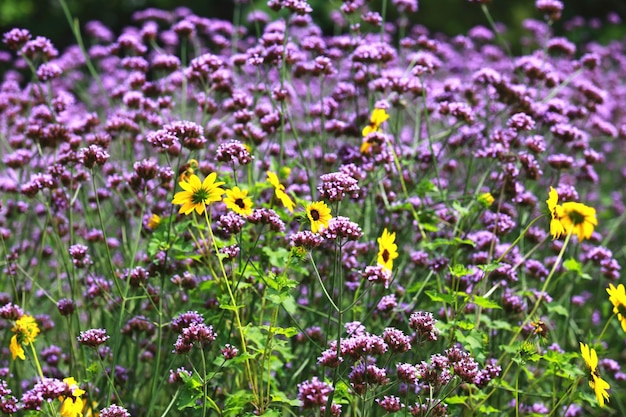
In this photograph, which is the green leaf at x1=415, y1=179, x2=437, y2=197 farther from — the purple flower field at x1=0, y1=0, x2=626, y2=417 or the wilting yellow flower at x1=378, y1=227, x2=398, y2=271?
the wilting yellow flower at x1=378, y1=227, x2=398, y2=271

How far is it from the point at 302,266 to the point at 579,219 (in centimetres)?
158

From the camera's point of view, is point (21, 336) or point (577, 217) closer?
point (577, 217)

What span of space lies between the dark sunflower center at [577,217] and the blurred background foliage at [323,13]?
10321mm

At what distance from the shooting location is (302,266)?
3.60m

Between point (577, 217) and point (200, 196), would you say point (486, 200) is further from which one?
point (200, 196)

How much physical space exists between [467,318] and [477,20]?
36.2 ft

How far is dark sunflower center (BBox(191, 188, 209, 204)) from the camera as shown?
2.33 meters

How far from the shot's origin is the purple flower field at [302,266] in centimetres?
235

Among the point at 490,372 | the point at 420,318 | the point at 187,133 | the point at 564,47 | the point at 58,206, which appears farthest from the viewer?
the point at 564,47

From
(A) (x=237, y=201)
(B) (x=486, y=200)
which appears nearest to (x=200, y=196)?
(A) (x=237, y=201)

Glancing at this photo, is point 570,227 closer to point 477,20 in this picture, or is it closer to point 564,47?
point 564,47

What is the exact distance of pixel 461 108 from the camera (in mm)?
3475

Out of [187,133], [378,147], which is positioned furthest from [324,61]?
[187,133]

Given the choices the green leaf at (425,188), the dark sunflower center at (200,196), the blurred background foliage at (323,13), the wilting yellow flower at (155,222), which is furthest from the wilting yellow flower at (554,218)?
the blurred background foliage at (323,13)
